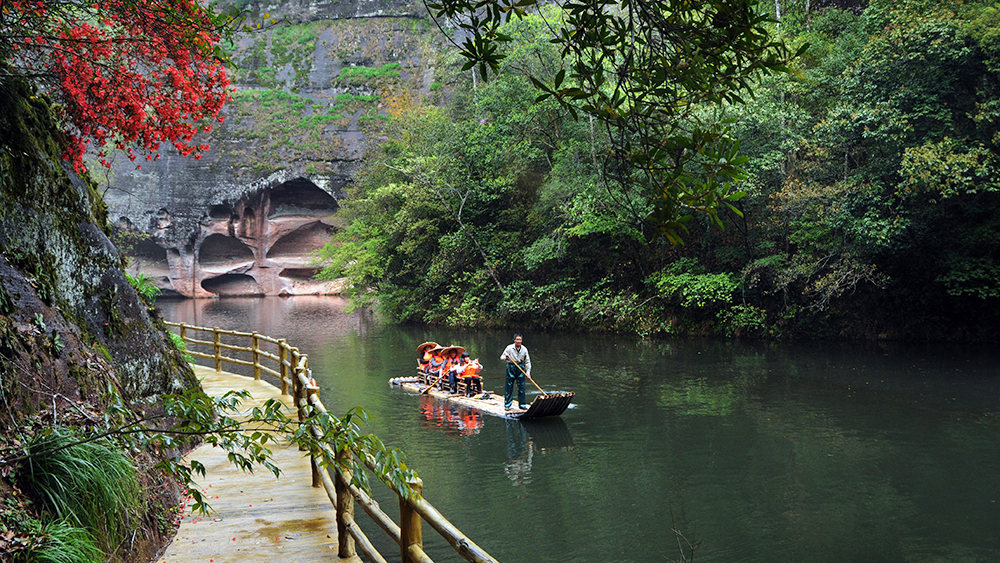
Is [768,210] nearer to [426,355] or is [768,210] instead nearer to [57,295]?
[426,355]

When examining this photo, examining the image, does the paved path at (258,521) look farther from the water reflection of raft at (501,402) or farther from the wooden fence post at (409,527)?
the water reflection of raft at (501,402)

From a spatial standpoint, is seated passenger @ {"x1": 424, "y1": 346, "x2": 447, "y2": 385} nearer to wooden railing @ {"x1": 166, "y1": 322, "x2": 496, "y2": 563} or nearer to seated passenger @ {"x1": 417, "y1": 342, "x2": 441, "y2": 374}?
seated passenger @ {"x1": 417, "y1": 342, "x2": 441, "y2": 374}

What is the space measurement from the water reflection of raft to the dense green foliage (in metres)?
3.33

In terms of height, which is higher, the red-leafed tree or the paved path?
the red-leafed tree

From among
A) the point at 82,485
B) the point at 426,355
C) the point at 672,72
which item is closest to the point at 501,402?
the point at 426,355

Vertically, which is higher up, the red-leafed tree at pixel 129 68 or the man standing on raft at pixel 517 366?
the red-leafed tree at pixel 129 68

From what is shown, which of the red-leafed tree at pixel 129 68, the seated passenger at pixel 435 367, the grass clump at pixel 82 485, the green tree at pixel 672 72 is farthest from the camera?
the seated passenger at pixel 435 367

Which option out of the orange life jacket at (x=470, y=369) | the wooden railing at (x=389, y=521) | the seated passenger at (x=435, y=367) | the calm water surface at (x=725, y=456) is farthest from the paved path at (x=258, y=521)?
the seated passenger at (x=435, y=367)

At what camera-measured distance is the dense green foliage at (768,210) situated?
1566 cm

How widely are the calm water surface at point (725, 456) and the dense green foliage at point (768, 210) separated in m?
2.04

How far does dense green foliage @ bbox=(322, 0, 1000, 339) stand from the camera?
15.7 m

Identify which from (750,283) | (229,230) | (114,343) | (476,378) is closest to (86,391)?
(114,343)

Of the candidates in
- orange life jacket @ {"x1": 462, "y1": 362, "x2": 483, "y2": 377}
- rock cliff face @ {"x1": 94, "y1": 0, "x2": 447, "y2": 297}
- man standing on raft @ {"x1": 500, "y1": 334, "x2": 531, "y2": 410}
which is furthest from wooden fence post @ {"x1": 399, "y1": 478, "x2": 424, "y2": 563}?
rock cliff face @ {"x1": 94, "y1": 0, "x2": 447, "y2": 297}

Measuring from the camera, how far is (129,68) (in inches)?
291
